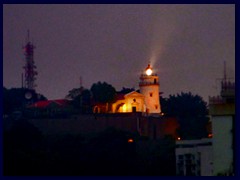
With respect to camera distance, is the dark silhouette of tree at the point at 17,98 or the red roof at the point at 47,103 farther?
the red roof at the point at 47,103

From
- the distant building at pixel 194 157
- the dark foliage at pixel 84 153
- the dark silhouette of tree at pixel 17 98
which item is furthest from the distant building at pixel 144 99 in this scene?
the dark silhouette of tree at pixel 17 98

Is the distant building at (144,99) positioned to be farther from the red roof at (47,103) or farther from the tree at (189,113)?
the red roof at (47,103)

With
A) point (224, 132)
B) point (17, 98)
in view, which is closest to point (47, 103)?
point (17, 98)

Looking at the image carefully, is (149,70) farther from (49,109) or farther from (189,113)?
(49,109)

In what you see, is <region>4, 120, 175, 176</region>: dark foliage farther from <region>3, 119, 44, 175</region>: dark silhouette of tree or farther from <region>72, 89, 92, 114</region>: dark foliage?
<region>72, 89, 92, 114</region>: dark foliage

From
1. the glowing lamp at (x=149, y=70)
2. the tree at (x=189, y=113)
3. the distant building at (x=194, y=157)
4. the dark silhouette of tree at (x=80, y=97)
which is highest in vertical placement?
the glowing lamp at (x=149, y=70)
